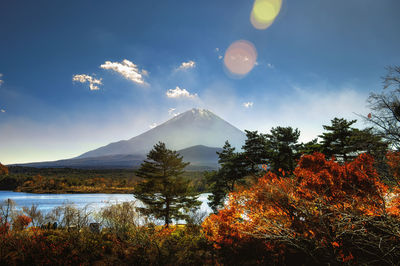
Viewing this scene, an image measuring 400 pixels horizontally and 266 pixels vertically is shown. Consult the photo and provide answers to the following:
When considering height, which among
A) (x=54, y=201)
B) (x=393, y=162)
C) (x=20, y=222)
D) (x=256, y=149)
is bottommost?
(x=54, y=201)

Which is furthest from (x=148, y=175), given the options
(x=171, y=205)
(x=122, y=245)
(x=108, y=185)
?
(x=108, y=185)

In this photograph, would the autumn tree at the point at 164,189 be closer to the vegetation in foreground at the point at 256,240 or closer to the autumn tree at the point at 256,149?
the autumn tree at the point at 256,149

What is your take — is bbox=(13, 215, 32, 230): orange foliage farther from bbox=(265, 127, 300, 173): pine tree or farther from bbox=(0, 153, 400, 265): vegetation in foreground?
bbox=(265, 127, 300, 173): pine tree

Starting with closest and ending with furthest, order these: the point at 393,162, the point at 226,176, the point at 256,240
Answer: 1. the point at 256,240
2. the point at 393,162
3. the point at 226,176

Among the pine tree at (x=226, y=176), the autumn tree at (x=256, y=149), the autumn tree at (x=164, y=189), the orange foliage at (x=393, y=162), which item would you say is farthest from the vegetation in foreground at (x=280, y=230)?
the pine tree at (x=226, y=176)

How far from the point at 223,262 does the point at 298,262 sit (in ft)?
8.84

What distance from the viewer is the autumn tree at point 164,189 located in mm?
20125

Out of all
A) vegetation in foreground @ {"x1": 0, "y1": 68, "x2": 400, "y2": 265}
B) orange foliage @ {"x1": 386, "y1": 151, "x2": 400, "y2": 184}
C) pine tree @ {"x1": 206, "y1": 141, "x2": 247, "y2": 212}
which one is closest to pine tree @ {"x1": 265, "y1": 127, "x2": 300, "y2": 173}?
pine tree @ {"x1": 206, "y1": 141, "x2": 247, "y2": 212}

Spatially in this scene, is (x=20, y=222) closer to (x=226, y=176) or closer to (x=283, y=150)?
(x=226, y=176)

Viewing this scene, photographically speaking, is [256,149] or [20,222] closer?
[20,222]

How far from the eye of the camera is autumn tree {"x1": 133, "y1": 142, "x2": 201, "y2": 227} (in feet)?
66.0

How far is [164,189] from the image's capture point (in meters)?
20.3

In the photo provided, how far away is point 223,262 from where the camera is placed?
757 cm

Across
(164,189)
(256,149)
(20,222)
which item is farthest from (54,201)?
(256,149)
